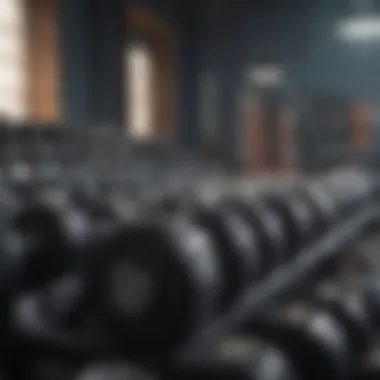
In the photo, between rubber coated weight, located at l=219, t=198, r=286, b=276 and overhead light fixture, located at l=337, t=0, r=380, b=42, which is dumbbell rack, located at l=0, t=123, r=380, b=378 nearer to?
rubber coated weight, located at l=219, t=198, r=286, b=276

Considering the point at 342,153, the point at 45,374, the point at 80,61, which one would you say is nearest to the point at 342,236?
the point at 45,374

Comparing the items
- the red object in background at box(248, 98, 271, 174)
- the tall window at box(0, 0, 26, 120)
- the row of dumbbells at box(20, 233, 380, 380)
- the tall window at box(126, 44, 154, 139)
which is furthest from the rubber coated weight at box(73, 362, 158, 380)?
the tall window at box(126, 44, 154, 139)

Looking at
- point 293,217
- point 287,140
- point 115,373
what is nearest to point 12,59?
point 287,140

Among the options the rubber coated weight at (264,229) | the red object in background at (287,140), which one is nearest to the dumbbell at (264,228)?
the rubber coated weight at (264,229)

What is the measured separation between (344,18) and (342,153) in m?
0.97

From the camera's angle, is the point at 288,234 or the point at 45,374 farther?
the point at 288,234

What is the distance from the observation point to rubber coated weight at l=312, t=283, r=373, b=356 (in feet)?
1.36

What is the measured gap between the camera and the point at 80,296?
36 centimetres

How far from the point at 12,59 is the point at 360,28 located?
2.83 m

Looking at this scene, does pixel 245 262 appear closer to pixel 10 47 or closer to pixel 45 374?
pixel 45 374

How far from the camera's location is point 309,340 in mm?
359

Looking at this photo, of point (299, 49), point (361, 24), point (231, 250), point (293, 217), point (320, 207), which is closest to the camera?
point (231, 250)

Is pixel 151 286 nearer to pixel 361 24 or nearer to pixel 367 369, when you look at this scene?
pixel 367 369

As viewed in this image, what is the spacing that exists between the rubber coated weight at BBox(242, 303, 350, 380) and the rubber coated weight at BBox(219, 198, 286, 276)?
4.1 inches
